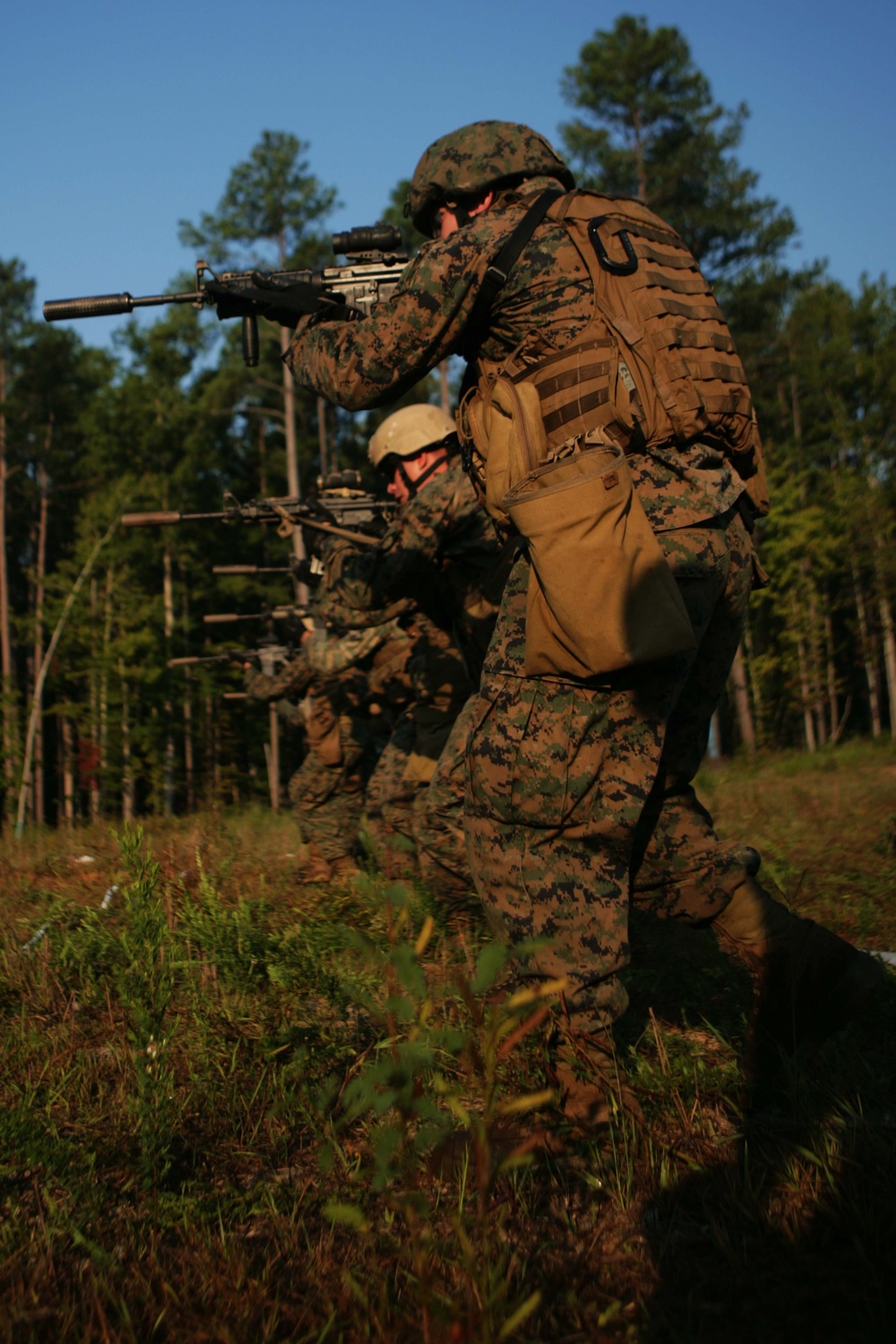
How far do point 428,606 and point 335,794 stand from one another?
2862mm

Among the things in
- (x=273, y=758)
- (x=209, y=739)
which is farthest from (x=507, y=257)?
(x=209, y=739)

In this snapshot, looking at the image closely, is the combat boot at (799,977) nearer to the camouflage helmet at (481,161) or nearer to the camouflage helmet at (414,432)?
the camouflage helmet at (481,161)

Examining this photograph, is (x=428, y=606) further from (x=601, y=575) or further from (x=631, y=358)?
(x=601, y=575)

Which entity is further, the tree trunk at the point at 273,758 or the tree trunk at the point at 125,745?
the tree trunk at the point at 125,745

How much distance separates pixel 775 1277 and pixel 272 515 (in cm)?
590

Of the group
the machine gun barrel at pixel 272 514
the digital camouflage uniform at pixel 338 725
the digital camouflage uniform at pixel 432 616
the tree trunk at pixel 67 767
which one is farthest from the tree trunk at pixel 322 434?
the digital camouflage uniform at pixel 432 616

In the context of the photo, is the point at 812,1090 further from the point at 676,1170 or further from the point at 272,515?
the point at 272,515

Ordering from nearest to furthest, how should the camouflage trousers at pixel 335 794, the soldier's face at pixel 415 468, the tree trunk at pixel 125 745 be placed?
1. the soldier's face at pixel 415 468
2. the camouflage trousers at pixel 335 794
3. the tree trunk at pixel 125 745

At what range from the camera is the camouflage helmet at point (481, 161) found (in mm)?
2832

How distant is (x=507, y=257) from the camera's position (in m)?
2.58

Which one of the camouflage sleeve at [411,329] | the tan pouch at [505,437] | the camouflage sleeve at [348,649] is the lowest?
the camouflage sleeve at [348,649]

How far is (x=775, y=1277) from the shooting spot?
1742 millimetres

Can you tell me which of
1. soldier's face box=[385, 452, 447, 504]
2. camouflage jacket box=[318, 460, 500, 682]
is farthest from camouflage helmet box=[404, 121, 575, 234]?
soldier's face box=[385, 452, 447, 504]

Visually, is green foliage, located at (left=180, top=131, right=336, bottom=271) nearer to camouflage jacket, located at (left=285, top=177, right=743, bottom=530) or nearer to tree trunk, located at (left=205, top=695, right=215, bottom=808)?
tree trunk, located at (left=205, top=695, right=215, bottom=808)
